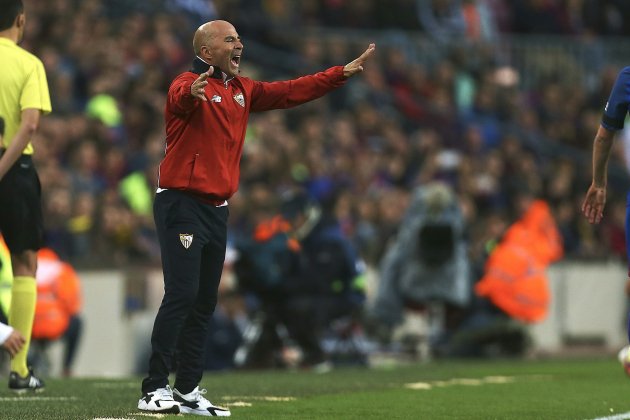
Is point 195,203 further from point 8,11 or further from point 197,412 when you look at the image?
point 8,11

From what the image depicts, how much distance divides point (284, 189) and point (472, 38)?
33.0ft

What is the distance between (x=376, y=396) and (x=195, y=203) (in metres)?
2.68

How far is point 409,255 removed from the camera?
18.7m

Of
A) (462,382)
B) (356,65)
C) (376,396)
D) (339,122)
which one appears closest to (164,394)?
(356,65)

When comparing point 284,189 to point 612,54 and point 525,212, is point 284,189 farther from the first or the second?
point 612,54

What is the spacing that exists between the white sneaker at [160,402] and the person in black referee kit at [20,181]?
51.8 inches

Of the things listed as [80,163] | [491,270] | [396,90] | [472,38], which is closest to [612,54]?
[472,38]

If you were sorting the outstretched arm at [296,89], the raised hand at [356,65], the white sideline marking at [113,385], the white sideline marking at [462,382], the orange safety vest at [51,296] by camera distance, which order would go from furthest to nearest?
the orange safety vest at [51,296] < the white sideline marking at [462,382] < the white sideline marking at [113,385] < the outstretched arm at [296,89] < the raised hand at [356,65]

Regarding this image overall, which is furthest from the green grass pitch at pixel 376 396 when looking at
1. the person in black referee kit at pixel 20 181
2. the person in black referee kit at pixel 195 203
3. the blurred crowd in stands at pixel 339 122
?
the blurred crowd in stands at pixel 339 122

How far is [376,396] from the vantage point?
1120cm

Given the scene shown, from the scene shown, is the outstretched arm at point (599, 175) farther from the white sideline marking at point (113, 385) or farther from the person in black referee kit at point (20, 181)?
the white sideline marking at point (113, 385)

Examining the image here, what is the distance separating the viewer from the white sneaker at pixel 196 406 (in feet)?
29.9

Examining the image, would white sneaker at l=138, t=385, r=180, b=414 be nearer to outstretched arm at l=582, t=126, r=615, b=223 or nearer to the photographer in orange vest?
outstretched arm at l=582, t=126, r=615, b=223

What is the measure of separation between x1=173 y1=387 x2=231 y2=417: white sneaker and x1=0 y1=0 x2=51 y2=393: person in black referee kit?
1.33 metres
